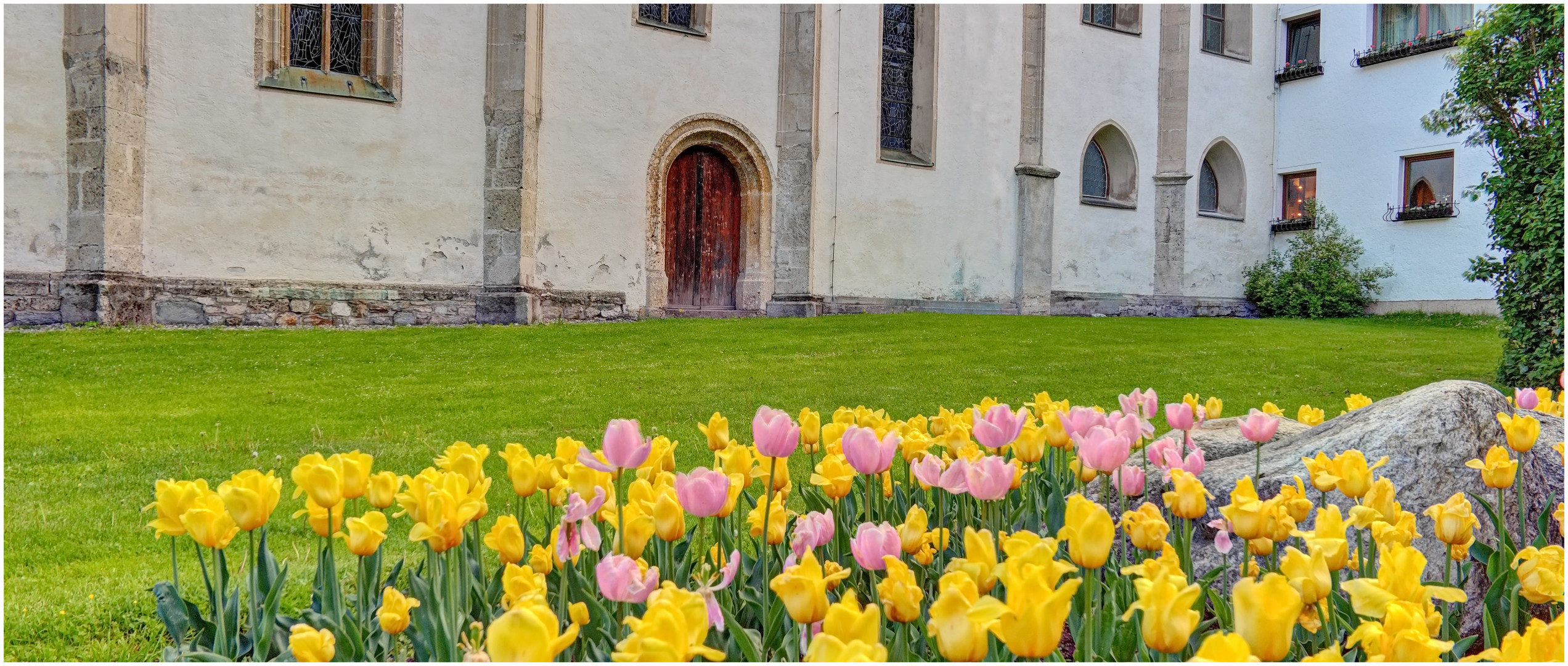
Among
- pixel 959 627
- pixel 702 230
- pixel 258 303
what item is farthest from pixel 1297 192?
pixel 959 627

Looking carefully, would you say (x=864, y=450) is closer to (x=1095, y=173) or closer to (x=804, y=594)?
(x=804, y=594)

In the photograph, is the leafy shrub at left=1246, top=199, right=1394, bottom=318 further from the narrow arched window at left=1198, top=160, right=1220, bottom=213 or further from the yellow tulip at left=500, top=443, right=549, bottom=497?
the yellow tulip at left=500, top=443, right=549, bottom=497

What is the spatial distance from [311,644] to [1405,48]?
2445 centimetres

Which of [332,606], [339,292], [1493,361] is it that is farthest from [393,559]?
[1493,361]

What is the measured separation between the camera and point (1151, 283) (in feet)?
72.1

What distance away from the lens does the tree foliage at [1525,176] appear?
27.0 feet

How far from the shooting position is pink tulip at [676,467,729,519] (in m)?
1.62

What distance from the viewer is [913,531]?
1.83 m

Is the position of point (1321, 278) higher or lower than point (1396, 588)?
higher

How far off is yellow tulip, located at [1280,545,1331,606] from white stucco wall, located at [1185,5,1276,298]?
22.3 metres

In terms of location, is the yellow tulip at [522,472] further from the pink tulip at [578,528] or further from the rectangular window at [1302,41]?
the rectangular window at [1302,41]

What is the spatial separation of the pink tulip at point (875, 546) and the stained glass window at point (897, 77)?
714 inches

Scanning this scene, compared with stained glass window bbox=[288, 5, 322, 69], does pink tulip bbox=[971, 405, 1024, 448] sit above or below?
below

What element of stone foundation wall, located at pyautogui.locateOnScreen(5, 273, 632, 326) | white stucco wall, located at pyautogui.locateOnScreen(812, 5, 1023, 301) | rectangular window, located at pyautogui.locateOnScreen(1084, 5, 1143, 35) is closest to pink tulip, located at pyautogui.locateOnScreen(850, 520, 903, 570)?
stone foundation wall, located at pyautogui.locateOnScreen(5, 273, 632, 326)
